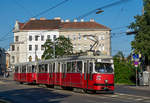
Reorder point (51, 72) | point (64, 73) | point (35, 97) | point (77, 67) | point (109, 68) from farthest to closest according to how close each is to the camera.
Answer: point (51, 72)
point (64, 73)
point (77, 67)
point (109, 68)
point (35, 97)

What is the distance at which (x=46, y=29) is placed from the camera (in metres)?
93.8

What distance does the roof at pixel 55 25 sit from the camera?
3679 inches

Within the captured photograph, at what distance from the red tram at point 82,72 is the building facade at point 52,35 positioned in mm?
61239

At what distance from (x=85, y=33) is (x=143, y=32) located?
58228 mm

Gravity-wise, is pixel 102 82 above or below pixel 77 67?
below

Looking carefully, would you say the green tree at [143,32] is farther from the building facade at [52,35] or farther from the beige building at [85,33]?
the building facade at [52,35]

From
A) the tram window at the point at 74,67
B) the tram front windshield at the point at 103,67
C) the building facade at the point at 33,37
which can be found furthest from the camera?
the building facade at the point at 33,37

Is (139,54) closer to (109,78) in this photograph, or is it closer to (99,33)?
(109,78)

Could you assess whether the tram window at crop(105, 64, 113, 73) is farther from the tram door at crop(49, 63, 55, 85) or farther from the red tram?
the tram door at crop(49, 63, 55, 85)

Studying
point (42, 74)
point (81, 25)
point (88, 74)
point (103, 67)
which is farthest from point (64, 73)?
point (81, 25)

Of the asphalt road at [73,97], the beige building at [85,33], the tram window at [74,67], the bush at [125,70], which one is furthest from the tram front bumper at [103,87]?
the beige building at [85,33]

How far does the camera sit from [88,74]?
2275 cm

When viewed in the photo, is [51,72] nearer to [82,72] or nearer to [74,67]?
[74,67]

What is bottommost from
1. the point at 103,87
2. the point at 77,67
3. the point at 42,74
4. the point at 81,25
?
the point at 103,87
